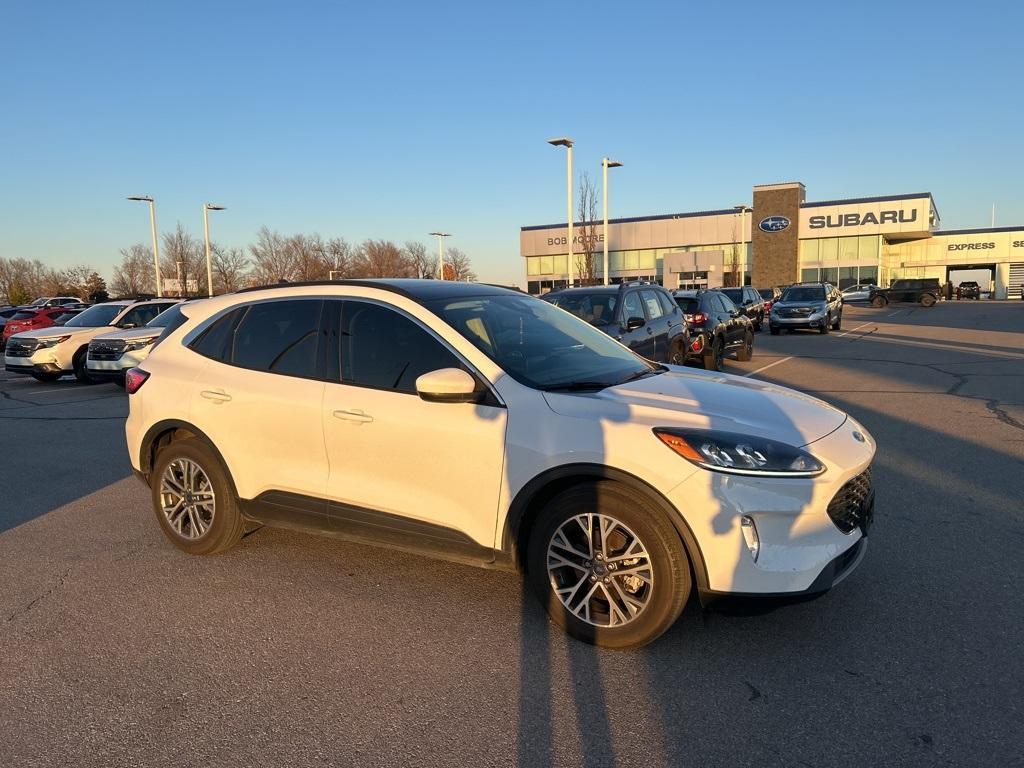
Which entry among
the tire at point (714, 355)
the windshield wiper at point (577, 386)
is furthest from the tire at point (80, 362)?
the windshield wiper at point (577, 386)

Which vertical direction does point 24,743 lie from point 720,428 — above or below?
below

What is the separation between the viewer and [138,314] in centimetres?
1609

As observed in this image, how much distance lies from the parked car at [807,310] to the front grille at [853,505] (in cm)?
2456

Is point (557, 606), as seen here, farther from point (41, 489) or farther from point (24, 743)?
point (41, 489)

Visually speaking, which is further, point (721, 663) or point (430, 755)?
point (721, 663)

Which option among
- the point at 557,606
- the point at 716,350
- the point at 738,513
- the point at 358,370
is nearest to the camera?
the point at 738,513

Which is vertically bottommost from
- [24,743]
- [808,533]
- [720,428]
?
[24,743]

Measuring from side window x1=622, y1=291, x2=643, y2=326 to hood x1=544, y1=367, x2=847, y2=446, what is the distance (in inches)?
256

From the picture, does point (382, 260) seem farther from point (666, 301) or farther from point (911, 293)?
point (666, 301)

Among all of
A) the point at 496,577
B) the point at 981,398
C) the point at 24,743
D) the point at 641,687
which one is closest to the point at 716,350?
the point at 981,398

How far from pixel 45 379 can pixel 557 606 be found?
1553 cm

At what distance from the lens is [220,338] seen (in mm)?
4945

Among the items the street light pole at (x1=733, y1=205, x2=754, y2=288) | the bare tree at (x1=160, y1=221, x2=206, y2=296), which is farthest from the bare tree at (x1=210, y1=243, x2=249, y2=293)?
the street light pole at (x1=733, y1=205, x2=754, y2=288)

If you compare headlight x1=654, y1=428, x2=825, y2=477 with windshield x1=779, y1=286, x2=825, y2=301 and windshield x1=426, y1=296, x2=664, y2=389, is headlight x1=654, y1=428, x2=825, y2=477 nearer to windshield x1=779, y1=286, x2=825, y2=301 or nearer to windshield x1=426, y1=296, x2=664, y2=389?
windshield x1=426, y1=296, x2=664, y2=389
